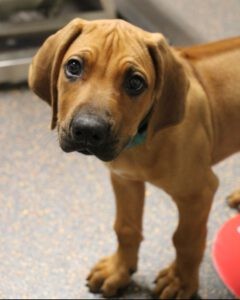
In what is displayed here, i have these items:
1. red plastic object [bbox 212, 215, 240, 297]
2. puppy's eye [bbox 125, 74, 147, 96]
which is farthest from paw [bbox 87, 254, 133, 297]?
puppy's eye [bbox 125, 74, 147, 96]

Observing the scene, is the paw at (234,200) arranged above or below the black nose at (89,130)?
below

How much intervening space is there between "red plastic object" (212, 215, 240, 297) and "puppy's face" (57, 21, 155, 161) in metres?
0.50

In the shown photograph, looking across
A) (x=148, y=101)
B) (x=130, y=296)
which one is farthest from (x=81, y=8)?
(x=130, y=296)

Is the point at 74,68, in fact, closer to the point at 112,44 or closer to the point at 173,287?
the point at 112,44

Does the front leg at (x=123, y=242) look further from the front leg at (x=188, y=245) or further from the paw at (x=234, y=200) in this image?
the paw at (x=234, y=200)

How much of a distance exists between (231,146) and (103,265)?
1.55ft

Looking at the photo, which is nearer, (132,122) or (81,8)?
(132,122)

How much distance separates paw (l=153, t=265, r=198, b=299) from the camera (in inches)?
64.7

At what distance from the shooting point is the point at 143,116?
1171 millimetres

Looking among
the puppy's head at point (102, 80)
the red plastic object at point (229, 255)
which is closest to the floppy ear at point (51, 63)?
the puppy's head at point (102, 80)

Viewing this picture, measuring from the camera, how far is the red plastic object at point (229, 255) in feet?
4.80

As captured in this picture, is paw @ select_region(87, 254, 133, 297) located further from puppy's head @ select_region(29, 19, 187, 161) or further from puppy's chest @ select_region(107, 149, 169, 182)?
puppy's head @ select_region(29, 19, 187, 161)

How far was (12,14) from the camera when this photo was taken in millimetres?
1297

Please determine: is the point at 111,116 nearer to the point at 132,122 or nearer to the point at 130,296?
the point at 132,122
